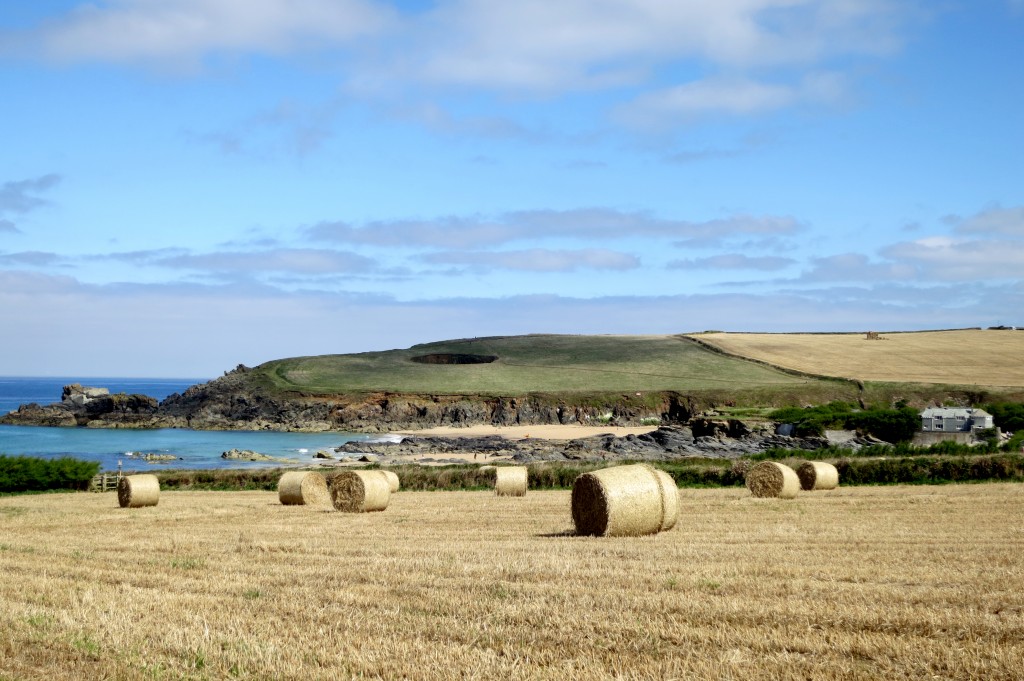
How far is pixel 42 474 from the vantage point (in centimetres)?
3419

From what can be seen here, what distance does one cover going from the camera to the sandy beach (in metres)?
83.2

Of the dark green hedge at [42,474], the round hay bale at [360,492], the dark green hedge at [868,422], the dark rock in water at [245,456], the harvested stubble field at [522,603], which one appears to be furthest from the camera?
the dark rock in water at [245,456]

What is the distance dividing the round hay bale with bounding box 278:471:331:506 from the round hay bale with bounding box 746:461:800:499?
465 inches

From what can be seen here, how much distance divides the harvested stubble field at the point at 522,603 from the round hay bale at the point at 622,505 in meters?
0.49

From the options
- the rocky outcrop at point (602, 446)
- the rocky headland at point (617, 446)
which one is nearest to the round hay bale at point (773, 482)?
the rocky outcrop at point (602, 446)

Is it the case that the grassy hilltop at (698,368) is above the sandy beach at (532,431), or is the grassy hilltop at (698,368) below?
above

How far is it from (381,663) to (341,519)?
14.8m

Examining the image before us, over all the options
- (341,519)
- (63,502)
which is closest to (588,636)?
(341,519)

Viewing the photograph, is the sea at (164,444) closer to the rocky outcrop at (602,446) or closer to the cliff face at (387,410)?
the cliff face at (387,410)

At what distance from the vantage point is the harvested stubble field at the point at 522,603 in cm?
802

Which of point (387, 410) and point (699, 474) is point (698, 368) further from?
point (699, 474)

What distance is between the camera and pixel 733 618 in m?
9.48

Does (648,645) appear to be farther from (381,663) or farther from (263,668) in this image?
(263,668)

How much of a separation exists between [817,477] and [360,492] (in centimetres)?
1383
